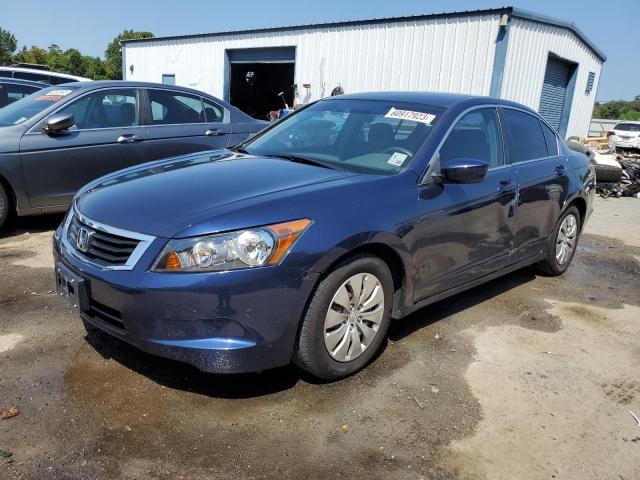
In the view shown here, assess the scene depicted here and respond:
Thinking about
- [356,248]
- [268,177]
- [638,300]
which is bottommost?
[638,300]

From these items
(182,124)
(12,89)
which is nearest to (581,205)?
(182,124)

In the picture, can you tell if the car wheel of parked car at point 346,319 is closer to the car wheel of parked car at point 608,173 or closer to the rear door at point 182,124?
the rear door at point 182,124

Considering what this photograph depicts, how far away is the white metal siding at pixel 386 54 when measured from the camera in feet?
41.1

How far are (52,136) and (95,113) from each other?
0.56 metres

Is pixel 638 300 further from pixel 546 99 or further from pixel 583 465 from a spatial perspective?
pixel 546 99

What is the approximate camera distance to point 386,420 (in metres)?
2.78

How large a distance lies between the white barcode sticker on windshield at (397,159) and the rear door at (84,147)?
3620 mm

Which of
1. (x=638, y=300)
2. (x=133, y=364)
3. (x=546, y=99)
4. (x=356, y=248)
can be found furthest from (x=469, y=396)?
(x=546, y=99)

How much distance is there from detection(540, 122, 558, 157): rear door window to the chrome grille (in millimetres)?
3681

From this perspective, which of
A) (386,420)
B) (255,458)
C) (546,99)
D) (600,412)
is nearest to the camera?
(255,458)

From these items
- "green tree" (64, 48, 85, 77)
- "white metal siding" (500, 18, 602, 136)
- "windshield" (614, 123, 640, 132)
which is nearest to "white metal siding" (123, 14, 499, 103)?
"white metal siding" (500, 18, 602, 136)

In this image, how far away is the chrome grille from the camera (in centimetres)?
264

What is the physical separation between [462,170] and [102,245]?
2.07 metres

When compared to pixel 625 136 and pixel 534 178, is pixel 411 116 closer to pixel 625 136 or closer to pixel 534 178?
pixel 534 178
